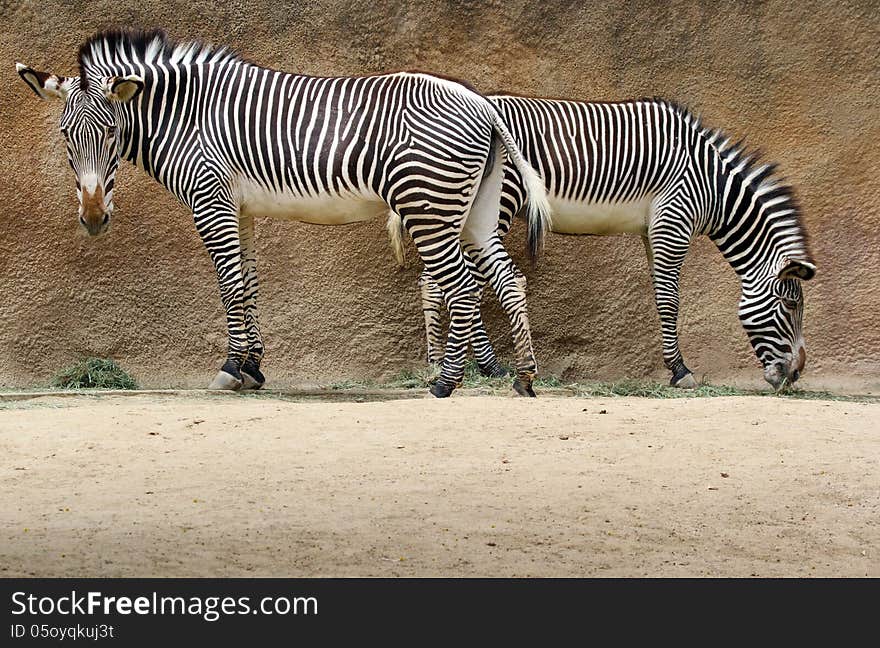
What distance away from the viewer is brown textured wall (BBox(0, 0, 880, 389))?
31.3ft

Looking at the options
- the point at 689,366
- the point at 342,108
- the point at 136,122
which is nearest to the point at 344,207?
the point at 342,108

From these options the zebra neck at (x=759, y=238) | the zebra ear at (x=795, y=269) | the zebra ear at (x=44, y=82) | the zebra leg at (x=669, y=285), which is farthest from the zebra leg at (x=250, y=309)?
the zebra ear at (x=795, y=269)

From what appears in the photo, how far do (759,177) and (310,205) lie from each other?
11.1 ft

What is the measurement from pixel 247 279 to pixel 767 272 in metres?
3.75

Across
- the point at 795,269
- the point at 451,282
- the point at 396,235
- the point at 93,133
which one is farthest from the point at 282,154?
the point at 795,269

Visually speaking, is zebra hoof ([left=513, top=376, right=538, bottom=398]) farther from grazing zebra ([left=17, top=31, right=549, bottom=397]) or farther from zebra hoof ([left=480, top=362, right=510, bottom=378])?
zebra hoof ([left=480, top=362, right=510, bottom=378])

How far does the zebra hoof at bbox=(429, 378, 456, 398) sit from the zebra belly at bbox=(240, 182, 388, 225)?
1.32 m

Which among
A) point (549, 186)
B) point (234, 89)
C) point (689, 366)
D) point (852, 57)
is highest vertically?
point (852, 57)

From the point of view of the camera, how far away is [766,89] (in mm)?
9867

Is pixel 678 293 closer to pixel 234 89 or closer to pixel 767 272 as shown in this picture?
pixel 767 272

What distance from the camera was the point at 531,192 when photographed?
789 cm

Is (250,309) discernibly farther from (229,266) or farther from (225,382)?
(225,382)

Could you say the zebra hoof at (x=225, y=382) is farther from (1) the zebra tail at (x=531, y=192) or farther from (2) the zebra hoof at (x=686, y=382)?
(2) the zebra hoof at (x=686, y=382)

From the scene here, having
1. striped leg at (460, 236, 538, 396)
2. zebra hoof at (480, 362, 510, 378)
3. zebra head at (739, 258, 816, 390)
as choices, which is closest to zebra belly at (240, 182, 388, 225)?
striped leg at (460, 236, 538, 396)
